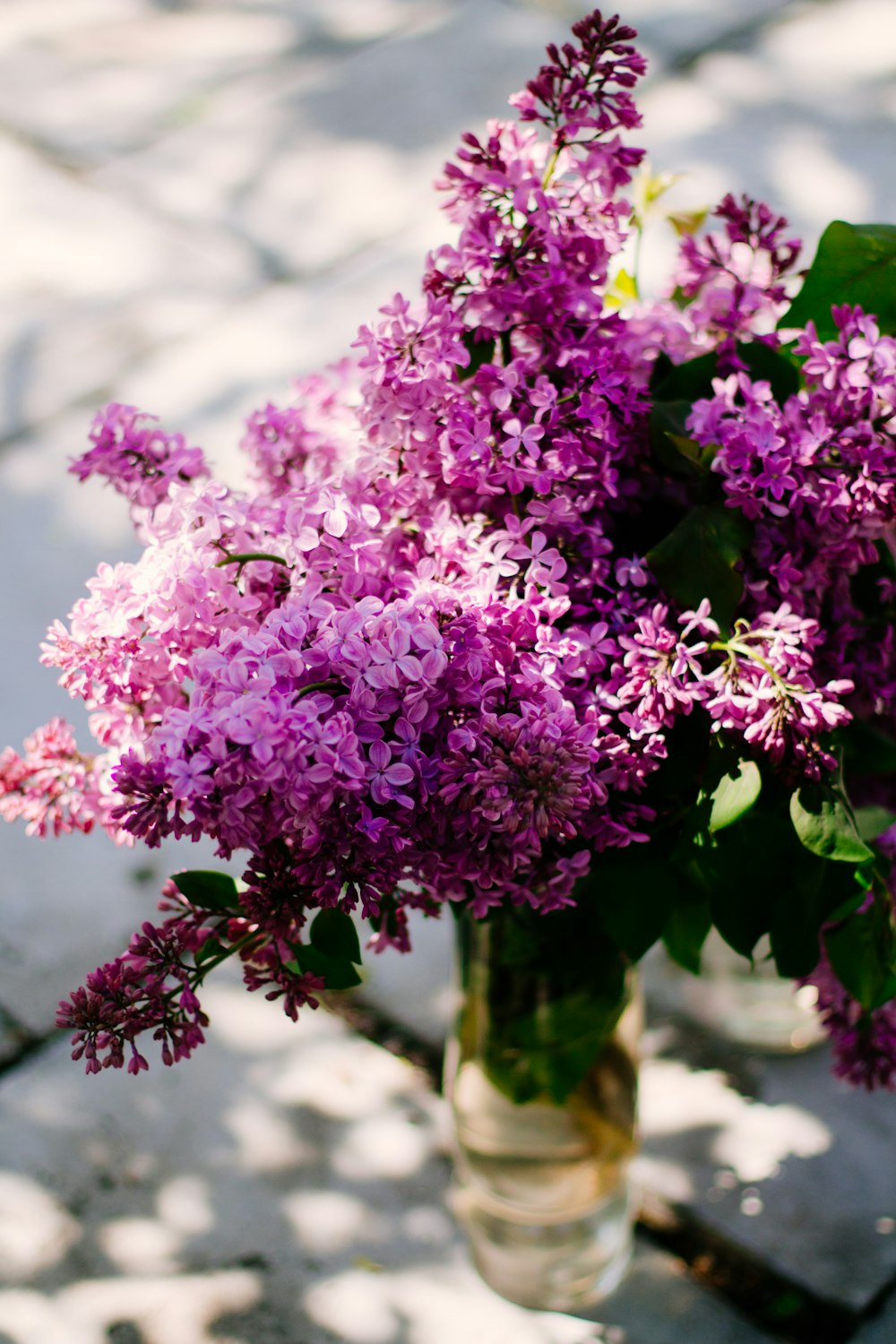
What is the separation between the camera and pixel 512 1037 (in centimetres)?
92

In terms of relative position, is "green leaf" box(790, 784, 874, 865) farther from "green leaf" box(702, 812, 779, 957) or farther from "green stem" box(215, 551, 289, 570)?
"green stem" box(215, 551, 289, 570)

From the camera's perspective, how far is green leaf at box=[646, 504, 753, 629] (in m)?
0.67

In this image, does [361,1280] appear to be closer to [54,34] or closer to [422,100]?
[422,100]

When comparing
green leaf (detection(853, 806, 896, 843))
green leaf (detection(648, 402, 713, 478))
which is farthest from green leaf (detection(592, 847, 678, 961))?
green leaf (detection(648, 402, 713, 478))

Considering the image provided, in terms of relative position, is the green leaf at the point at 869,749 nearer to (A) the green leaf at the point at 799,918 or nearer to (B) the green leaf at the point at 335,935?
(A) the green leaf at the point at 799,918

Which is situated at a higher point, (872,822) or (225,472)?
(225,472)

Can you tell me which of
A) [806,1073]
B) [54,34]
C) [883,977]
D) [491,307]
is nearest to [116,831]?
[491,307]

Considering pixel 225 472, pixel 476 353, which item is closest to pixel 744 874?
pixel 476 353

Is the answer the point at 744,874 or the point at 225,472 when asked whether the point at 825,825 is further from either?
the point at 225,472

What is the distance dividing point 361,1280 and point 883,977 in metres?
0.56

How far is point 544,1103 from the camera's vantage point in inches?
37.7

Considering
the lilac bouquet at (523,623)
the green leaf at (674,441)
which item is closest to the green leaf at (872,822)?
the lilac bouquet at (523,623)

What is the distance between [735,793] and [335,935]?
0.64ft

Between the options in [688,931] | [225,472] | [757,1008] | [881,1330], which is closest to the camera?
[688,931]
